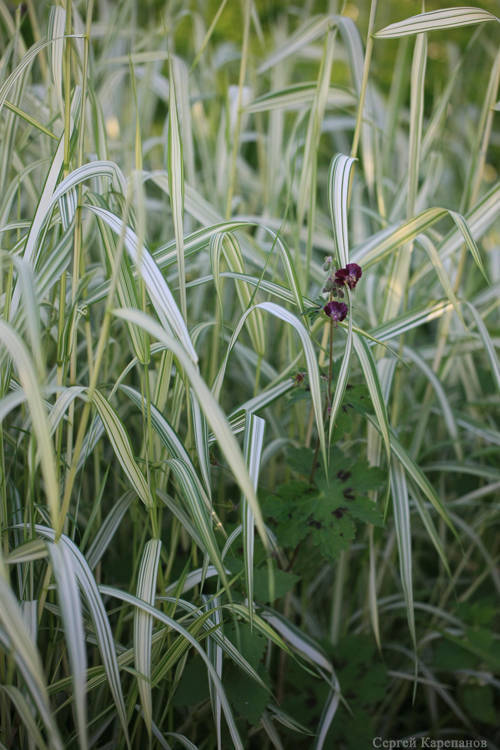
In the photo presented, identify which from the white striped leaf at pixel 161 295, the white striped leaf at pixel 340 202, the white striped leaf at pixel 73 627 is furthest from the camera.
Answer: the white striped leaf at pixel 340 202

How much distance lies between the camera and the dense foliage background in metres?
0.63

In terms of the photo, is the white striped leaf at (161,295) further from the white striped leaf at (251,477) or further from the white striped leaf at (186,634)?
the white striped leaf at (186,634)

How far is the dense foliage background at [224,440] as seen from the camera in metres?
0.63

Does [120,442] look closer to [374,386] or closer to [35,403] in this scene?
[35,403]

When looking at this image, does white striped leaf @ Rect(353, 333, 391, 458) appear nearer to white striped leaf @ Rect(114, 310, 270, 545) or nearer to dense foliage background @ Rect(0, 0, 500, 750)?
dense foliage background @ Rect(0, 0, 500, 750)

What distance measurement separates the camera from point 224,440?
0.51 metres

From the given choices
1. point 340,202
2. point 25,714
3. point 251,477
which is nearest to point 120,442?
point 251,477

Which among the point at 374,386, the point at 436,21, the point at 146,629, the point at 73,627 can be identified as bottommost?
the point at 146,629

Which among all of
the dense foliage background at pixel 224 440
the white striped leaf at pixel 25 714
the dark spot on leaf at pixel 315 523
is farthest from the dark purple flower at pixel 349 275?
the white striped leaf at pixel 25 714

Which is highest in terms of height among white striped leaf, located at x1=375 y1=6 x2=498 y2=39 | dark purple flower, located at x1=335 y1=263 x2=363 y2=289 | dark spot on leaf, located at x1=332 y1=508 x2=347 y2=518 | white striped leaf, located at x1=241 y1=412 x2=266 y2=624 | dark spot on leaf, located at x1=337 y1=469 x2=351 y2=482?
white striped leaf, located at x1=375 y1=6 x2=498 y2=39

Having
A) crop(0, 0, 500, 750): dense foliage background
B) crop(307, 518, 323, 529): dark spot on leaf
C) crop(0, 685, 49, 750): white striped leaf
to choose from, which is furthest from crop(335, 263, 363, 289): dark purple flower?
crop(0, 685, 49, 750): white striped leaf

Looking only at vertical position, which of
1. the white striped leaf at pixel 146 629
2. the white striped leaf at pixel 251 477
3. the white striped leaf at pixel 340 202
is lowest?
the white striped leaf at pixel 146 629

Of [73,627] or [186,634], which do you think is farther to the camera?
[186,634]

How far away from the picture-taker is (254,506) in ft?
1.60
